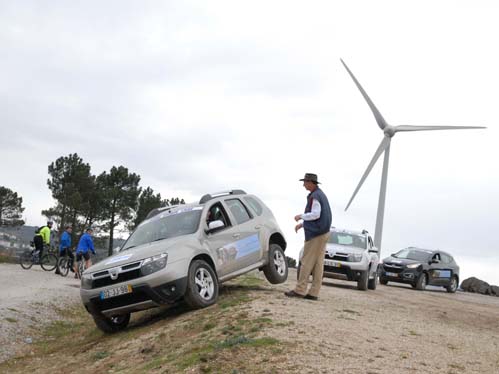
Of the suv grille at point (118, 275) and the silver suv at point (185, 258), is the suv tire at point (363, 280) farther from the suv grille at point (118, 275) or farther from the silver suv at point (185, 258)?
the suv grille at point (118, 275)

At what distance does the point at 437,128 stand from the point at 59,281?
70.0ft

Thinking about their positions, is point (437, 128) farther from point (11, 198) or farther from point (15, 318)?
point (11, 198)

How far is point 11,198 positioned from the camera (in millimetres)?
58406

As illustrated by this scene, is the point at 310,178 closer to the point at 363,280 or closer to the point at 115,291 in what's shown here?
the point at 115,291

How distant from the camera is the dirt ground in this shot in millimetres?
6941

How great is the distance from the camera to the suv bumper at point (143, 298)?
9.89 metres

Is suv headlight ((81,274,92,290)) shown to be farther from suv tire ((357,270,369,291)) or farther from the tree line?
the tree line

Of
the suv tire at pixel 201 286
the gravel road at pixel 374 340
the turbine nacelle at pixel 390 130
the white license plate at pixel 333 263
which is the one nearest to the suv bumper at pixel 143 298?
the suv tire at pixel 201 286

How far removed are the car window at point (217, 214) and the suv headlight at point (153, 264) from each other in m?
1.75

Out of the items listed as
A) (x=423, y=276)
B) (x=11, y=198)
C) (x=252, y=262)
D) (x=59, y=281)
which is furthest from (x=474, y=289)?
(x=11, y=198)

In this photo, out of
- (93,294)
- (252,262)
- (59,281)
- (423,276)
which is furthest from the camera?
(423,276)

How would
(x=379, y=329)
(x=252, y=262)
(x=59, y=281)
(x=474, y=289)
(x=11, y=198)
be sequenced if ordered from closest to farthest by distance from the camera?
(x=379, y=329)
(x=252, y=262)
(x=59, y=281)
(x=474, y=289)
(x=11, y=198)

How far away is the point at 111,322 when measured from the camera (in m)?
10.9

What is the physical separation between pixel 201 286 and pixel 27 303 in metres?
5.41
